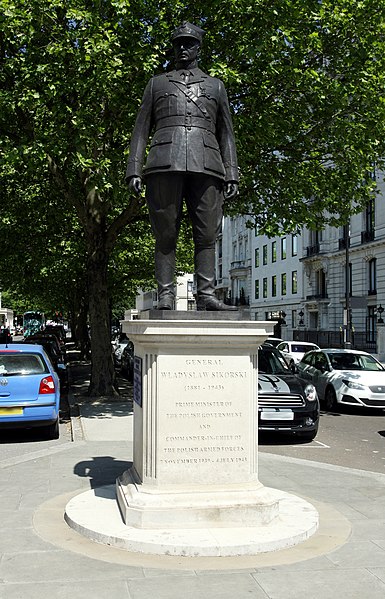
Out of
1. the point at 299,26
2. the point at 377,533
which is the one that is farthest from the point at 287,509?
the point at 299,26

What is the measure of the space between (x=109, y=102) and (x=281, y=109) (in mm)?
3646

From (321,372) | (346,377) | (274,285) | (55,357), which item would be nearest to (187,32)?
(346,377)

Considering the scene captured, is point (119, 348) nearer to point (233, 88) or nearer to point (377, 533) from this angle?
point (233, 88)

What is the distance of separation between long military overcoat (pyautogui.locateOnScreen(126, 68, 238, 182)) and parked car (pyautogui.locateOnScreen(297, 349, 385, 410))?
32.9 feet

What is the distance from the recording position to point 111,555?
4.87 m

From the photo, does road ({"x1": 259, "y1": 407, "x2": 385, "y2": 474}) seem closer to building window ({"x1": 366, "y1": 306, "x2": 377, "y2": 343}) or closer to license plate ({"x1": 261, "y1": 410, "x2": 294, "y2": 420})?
license plate ({"x1": 261, "y1": 410, "x2": 294, "y2": 420})

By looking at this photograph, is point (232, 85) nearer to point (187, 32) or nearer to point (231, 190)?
point (187, 32)

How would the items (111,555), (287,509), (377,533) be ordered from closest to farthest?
(111,555) → (377,533) → (287,509)

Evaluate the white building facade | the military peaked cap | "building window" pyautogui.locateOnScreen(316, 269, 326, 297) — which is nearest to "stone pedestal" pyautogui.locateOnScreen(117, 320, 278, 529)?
the military peaked cap

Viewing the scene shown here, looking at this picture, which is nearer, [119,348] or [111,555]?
[111,555]

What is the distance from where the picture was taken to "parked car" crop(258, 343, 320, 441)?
1057 centimetres

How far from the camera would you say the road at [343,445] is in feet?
31.5

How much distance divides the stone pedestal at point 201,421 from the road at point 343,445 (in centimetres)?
396

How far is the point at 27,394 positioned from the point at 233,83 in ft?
22.7
